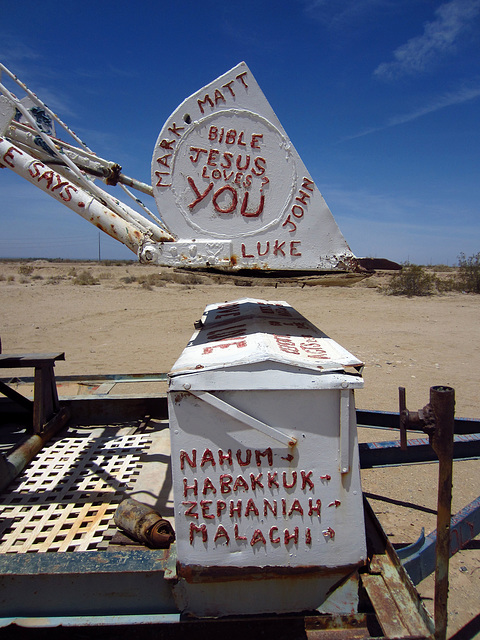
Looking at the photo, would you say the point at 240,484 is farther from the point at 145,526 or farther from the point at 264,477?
the point at 145,526

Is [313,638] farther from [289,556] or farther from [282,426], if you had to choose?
[282,426]

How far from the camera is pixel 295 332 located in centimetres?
243

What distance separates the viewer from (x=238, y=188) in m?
2.09

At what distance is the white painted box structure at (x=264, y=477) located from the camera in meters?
1.70

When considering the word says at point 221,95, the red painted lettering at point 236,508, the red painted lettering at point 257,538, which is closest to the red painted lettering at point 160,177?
the word says at point 221,95

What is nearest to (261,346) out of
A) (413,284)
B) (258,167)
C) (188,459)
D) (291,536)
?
(188,459)

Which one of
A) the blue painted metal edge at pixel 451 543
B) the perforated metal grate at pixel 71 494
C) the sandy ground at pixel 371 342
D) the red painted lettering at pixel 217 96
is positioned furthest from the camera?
the sandy ground at pixel 371 342

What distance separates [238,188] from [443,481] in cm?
148

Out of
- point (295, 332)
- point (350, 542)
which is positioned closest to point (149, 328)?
point (295, 332)

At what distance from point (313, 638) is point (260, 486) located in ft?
1.86

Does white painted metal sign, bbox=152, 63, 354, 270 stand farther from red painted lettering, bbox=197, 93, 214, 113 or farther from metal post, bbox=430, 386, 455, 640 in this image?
metal post, bbox=430, 386, 455, 640

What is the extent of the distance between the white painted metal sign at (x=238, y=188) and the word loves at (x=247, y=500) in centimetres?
88

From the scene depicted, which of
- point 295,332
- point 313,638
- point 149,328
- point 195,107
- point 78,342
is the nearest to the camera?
point 313,638

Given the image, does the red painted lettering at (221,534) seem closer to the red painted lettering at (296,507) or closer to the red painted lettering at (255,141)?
the red painted lettering at (296,507)
